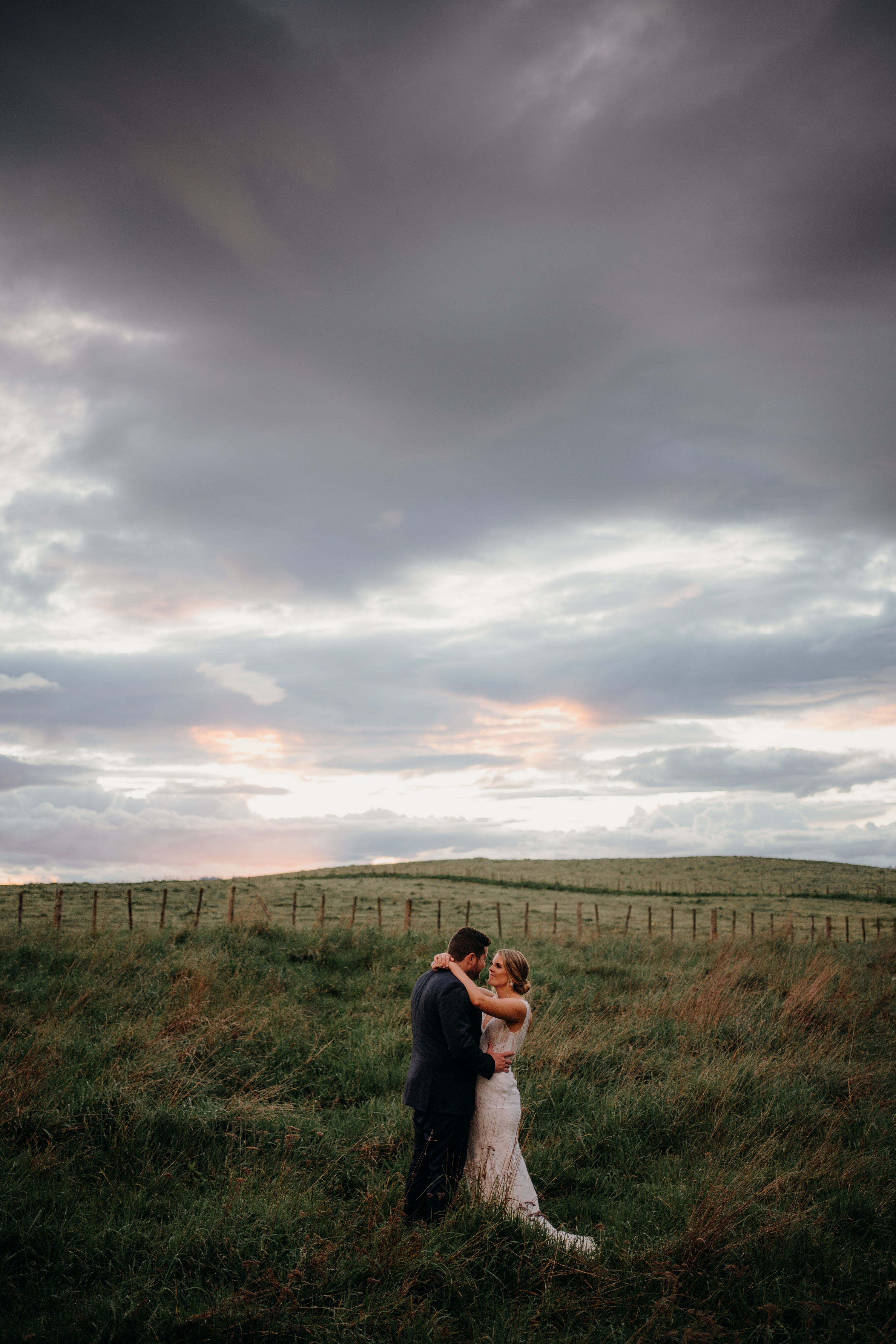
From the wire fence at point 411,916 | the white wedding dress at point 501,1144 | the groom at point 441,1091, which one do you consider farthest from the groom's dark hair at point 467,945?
the wire fence at point 411,916

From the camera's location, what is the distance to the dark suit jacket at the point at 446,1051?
471 centimetres

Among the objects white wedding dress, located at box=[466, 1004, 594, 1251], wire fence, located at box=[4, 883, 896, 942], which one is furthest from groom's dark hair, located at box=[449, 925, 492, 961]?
wire fence, located at box=[4, 883, 896, 942]

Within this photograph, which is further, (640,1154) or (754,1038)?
(754,1038)

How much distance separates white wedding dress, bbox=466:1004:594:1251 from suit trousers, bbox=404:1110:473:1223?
0.09 meters

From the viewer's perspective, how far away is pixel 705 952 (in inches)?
690

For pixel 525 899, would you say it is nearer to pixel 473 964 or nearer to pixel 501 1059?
pixel 501 1059

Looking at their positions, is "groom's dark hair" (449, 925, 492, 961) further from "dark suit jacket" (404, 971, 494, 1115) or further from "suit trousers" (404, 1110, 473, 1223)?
"suit trousers" (404, 1110, 473, 1223)

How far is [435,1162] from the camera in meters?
4.87

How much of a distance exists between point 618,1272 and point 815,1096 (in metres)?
4.75

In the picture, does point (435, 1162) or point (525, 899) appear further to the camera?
point (525, 899)

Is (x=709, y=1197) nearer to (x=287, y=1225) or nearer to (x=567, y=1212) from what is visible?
(x=567, y=1212)

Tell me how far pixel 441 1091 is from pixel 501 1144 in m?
0.52

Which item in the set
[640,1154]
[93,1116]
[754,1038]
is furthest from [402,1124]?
[754,1038]

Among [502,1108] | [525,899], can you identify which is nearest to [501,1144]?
[502,1108]
